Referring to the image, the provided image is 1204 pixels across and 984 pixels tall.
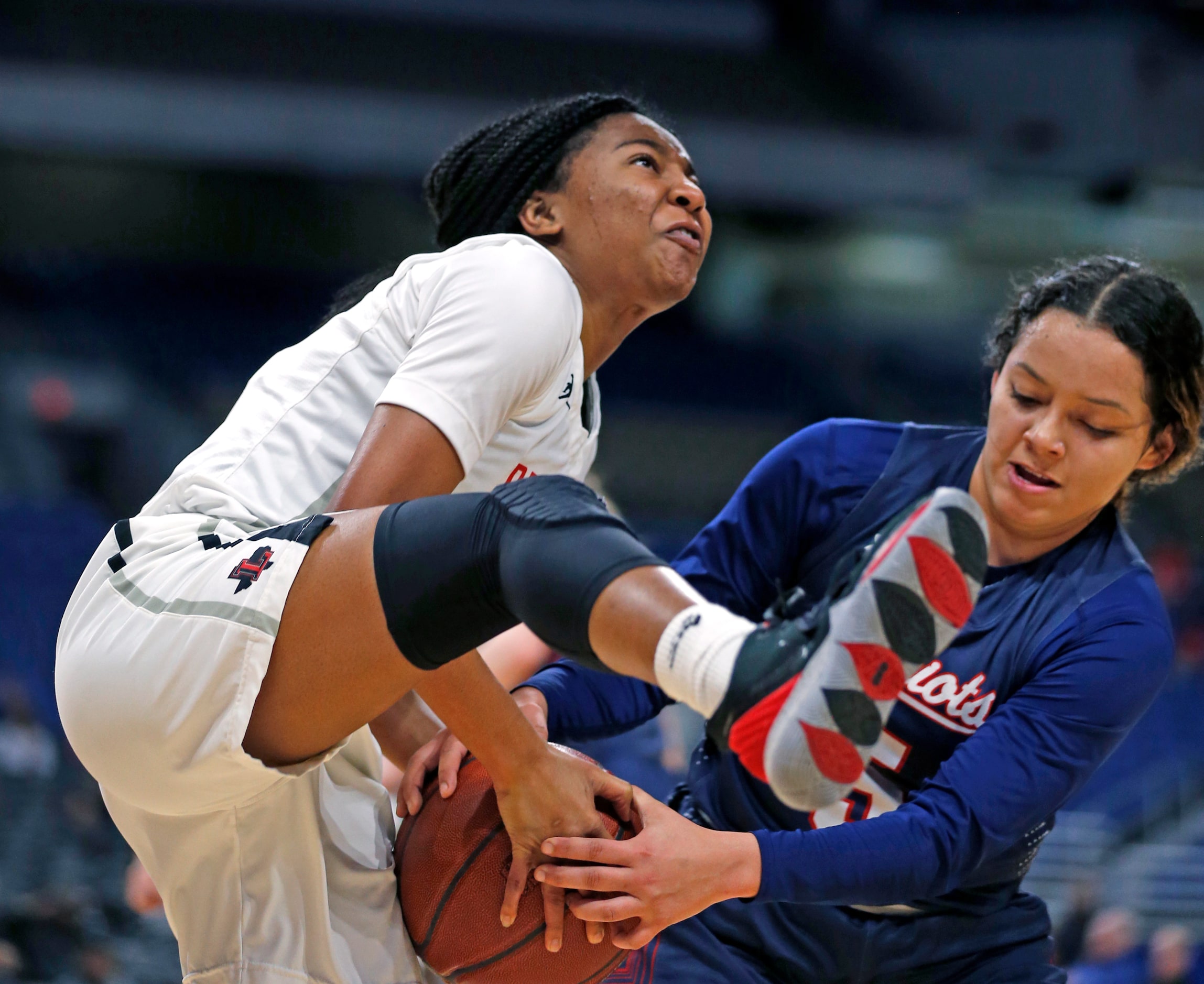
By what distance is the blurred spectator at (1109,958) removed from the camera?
21.3 feet

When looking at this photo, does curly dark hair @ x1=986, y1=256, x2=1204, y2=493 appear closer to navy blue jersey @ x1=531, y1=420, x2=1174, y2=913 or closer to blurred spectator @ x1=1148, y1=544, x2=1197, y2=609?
navy blue jersey @ x1=531, y1=420, x2=1174, y2=913

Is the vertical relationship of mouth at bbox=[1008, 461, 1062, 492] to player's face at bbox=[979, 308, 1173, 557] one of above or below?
below

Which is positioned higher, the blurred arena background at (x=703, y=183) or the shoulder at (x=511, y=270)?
the shoulder at (x=511, y=270)

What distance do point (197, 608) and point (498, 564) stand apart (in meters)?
0.50

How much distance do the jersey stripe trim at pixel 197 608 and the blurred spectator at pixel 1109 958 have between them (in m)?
5.77

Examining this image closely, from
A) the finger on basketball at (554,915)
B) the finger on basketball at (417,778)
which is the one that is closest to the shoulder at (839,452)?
the finger on basketball at (417,778)

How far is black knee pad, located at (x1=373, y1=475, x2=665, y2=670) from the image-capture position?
1610 mm

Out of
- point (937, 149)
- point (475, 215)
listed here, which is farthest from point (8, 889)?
point (937, 149)

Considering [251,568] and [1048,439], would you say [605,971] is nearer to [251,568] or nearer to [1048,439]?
[251,568]

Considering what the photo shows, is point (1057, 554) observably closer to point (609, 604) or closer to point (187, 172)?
point (609, 604)

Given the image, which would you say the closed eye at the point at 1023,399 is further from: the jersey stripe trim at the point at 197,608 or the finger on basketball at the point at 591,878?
the jersey stripe trim at the point at 197,608

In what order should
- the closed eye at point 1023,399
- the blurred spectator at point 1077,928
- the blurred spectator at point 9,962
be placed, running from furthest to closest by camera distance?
the blurred spectator at point 1077,928, the blurred spectator at point 9,962, the closed eye at point 1023,399

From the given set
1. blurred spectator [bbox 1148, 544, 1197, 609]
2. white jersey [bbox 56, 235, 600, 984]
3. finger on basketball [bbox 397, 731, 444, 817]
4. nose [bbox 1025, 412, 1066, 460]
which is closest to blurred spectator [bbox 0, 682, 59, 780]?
white jersey [bbox 56, 235, 600, 984]

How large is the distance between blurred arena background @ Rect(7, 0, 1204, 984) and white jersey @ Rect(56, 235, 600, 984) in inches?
331
